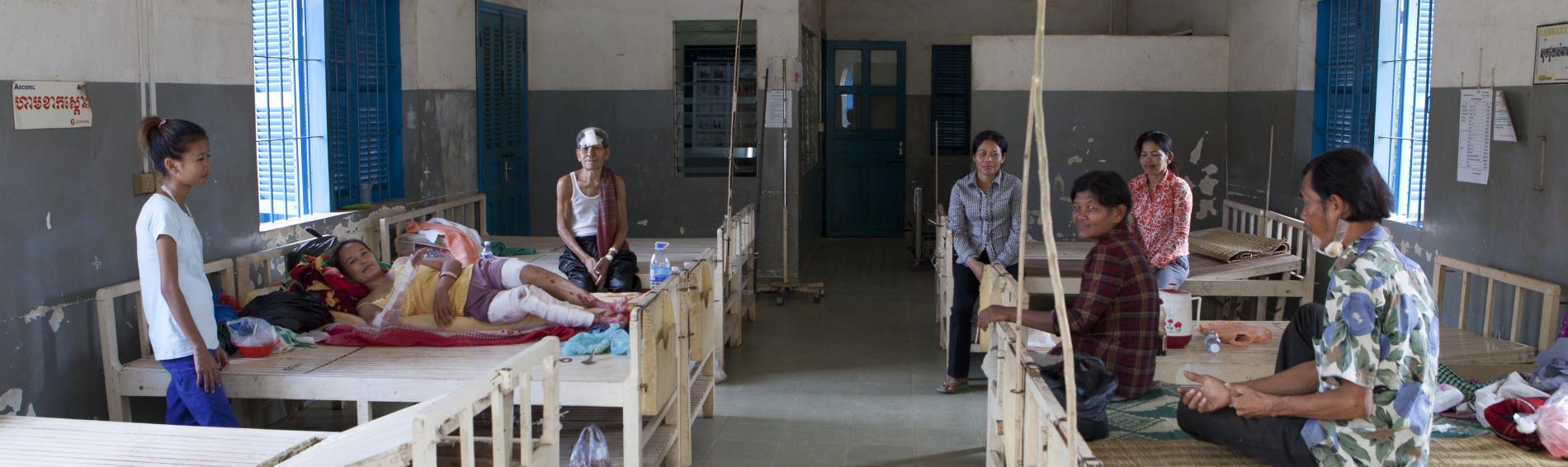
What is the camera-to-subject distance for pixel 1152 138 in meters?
5.82

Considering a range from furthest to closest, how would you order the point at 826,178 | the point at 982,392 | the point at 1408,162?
1. the point at 826,178
2. the point at 1408,162
3. the point at 982,392

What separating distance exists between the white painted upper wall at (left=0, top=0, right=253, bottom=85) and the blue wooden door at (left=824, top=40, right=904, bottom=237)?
7124mm

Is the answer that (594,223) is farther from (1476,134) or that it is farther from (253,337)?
(1476,134)

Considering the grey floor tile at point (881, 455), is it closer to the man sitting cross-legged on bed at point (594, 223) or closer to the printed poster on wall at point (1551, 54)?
the man sitting cross-legged on bed at point (594, 223)

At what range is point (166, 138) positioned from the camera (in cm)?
371

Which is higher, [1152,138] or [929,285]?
[1152,138]

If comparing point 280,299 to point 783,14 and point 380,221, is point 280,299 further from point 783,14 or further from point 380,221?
point 783,14

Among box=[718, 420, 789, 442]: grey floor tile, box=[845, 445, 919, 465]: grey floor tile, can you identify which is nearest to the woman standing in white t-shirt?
box=[718, 420, 789, 442]: grey floor tile

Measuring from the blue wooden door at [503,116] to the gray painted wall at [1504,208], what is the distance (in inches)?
218

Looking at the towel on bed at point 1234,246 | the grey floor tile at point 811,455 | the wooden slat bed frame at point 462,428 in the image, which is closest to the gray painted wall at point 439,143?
Answer: the grey floor tile at point 811,455

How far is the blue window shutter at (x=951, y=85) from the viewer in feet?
38.2

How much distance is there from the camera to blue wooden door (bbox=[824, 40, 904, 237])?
11688mm

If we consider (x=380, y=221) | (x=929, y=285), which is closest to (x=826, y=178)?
(x=929, y=285)

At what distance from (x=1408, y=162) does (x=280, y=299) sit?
5.63 meters
